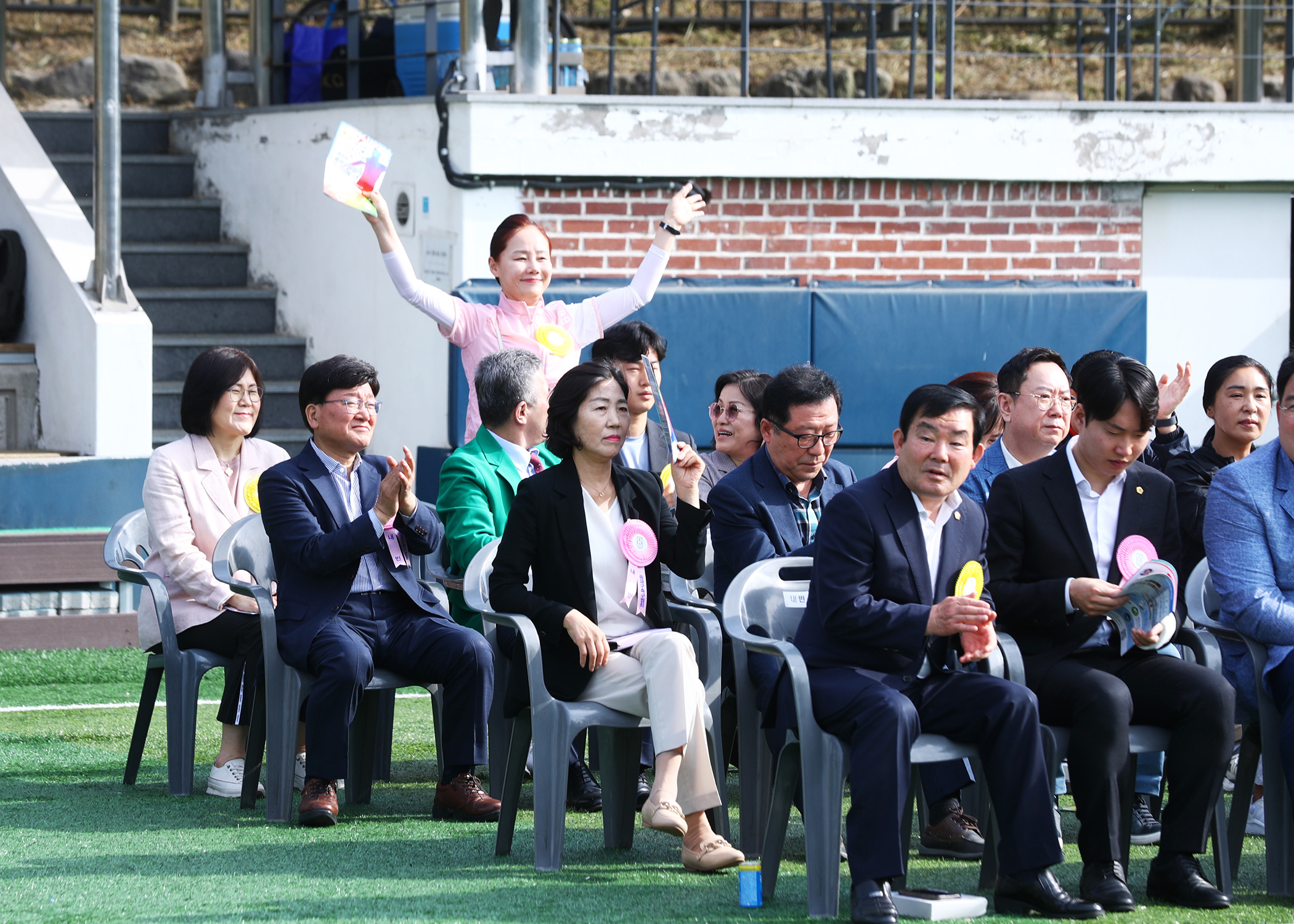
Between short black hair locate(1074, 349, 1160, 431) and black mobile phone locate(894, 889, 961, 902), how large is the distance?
1.28 meters

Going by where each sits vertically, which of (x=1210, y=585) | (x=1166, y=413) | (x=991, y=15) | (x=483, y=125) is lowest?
(x=1210, y=585)

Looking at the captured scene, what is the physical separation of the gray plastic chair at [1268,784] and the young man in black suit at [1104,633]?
212 mm

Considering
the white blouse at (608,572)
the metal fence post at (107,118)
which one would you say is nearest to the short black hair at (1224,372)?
the white blouse at (608,572)

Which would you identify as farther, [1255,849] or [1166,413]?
[1166,413]

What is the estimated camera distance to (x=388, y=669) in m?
5.11

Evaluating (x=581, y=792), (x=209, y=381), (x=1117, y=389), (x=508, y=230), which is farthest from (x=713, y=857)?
(x=508, y=230)

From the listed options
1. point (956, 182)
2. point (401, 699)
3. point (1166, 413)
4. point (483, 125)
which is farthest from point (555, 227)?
point (1166, 413)

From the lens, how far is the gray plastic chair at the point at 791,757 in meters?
4.02

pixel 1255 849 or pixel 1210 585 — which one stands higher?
pixel 1210 585

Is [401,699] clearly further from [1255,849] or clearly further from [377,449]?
[1255,849]

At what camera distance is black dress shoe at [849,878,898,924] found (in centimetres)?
386

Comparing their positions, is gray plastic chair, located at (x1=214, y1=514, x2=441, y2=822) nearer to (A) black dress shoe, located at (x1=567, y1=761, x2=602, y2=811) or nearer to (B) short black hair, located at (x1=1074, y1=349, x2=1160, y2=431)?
(A) black dress shoe, located at (x1=567, y1=761, x2=602, y2=811)

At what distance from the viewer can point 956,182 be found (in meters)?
9.37

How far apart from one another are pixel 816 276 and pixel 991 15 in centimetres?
928
